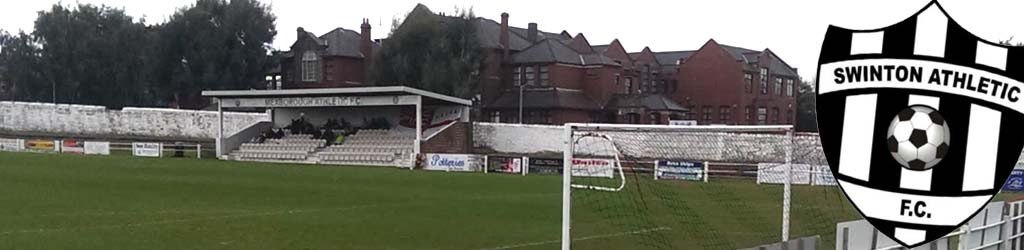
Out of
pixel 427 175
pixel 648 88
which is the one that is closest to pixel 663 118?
pixel 648 88

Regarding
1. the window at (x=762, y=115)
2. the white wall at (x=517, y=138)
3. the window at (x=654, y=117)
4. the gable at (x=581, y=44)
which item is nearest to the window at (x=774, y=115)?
the window at (x=762, y=115)

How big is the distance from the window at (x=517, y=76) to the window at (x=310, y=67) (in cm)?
1340

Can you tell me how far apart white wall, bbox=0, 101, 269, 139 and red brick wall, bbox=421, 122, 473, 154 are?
58.7 ft

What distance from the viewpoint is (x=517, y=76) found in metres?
61.4

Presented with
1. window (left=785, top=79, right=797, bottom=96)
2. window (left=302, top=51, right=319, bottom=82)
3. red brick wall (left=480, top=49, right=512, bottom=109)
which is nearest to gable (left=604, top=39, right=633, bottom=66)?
red brick wall (left=480, top=49, right=512, bottom=109)

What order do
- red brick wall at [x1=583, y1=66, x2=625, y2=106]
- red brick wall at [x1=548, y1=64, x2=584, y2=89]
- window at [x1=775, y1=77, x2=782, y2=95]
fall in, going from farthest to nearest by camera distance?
1. window at [x1=775, y1=77, x2=782, y2=95]
2. red brick wall at [x1=583, y1=66, x2=625, y2=106]
3. red brick wall at [x1=548, y1=64, x2=584, y2=89]

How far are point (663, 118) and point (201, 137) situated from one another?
28173 millimetres

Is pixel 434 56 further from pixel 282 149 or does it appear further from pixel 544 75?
pixel 282 149

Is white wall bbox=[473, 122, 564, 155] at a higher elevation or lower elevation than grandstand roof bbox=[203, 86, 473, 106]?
lower

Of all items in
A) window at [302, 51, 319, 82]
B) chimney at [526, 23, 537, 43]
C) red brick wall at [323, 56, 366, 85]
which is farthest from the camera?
chimney at [526, 23, 537, 43]

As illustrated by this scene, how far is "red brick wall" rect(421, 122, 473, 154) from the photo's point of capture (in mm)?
38312

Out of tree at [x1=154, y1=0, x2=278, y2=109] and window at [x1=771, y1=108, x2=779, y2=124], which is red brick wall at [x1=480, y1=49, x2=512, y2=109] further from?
window at [x1=771, y1=108, x2=779, y2=124]

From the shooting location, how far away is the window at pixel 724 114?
204 ft

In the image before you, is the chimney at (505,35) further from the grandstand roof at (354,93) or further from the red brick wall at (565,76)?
the grandstand roof at (354,93)
